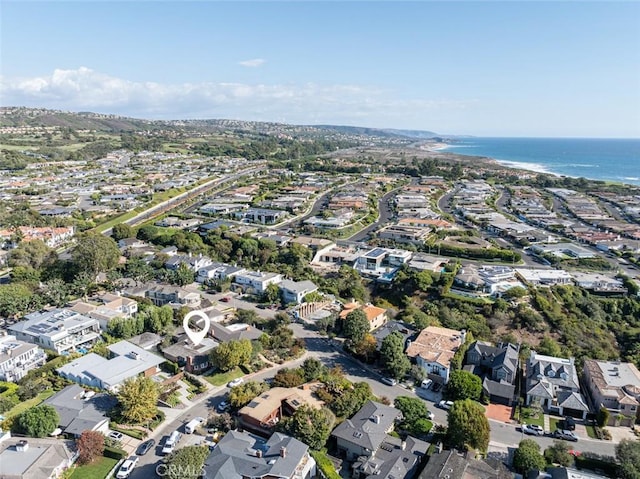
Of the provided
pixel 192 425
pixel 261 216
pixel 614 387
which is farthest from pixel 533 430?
pixel 261 216

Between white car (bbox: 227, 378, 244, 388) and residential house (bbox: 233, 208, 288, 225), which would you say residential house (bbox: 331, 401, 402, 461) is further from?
residential house (bbox: 233, 208, 288, 225)

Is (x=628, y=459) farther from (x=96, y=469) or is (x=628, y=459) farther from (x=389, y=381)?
(x=96, y=469)

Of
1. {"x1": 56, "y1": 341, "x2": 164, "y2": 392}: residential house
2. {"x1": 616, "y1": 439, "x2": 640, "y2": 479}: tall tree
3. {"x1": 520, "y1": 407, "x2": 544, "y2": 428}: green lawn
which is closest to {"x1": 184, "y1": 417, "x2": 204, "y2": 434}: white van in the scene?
{"x1": 56, "y1": 341, "x2": 164, "y2": 392}: residential house

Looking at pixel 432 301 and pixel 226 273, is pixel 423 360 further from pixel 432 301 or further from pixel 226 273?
pixel 226 273

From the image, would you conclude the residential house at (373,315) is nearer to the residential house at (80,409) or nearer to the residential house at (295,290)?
the residential house at (295,290)

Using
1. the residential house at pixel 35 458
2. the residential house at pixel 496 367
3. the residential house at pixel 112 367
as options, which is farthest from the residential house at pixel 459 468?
the residential house at pixel 112 367

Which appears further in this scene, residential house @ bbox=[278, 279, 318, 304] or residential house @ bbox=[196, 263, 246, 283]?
residential house @ bbox=[196, 263, 246, 283]

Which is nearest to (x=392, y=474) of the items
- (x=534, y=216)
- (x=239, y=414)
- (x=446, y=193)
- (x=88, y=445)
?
(x=239, y=414)
